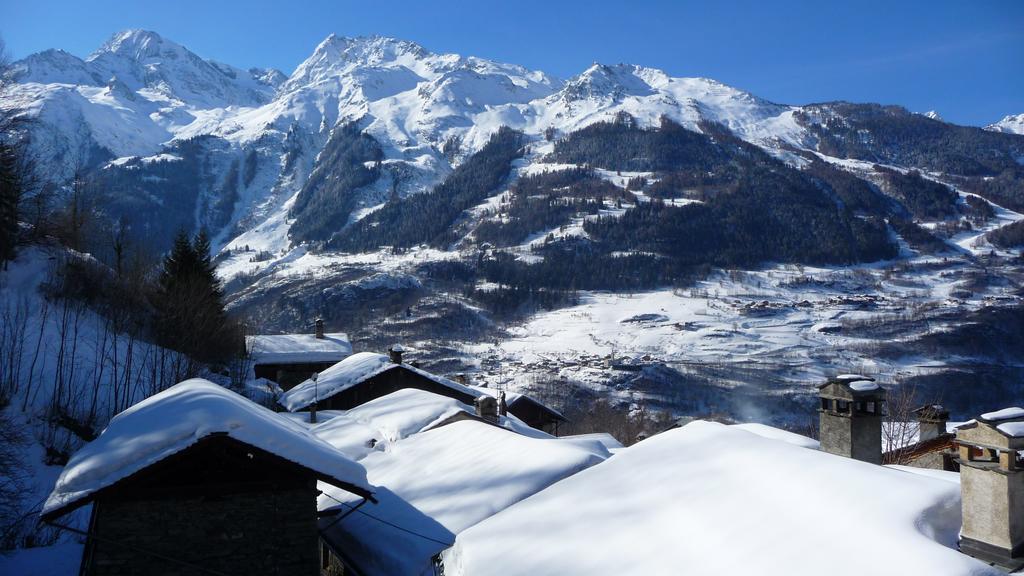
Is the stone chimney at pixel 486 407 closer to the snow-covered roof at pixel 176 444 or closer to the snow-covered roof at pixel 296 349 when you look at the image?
the snow-covered roof at pixel 176 444

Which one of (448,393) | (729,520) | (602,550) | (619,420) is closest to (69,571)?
(602,550)

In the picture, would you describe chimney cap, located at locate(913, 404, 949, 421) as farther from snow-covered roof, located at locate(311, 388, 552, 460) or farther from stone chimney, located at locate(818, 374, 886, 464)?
snow-covered roof, located at locate(311, 388, 552, 460)

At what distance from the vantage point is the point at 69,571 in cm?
1438

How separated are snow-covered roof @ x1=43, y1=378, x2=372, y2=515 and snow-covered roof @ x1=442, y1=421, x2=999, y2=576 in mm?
2508

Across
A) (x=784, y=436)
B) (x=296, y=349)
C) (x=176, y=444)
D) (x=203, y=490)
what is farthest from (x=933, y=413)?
(x=296, y=349)

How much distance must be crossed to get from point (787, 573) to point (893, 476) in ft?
6.77

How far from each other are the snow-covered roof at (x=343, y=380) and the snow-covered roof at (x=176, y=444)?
78.1ft

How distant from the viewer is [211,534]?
10.2 meters

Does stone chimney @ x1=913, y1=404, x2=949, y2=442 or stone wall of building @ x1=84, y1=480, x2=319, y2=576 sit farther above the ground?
stone wall of building @ x1=84, y1=480, x2=319, y2=576

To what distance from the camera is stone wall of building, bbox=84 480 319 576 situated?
9.77 meters

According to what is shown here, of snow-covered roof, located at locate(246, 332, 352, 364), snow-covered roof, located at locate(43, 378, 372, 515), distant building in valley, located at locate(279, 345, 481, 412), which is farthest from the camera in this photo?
snow-covered roof, located at locate(246, 332, 352, 364)

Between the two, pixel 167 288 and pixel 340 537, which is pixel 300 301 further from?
pixel 340 537

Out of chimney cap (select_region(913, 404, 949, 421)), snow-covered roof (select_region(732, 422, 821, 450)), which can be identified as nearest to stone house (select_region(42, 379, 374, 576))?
snow-covered roof (select_region(732, 422, 821, 450))

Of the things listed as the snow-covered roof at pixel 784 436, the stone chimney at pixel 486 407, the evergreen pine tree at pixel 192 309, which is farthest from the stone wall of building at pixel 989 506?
the evergreen pine tree at pixel 192 309
